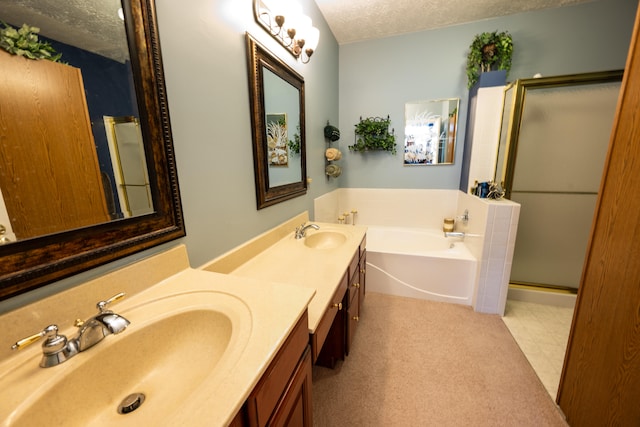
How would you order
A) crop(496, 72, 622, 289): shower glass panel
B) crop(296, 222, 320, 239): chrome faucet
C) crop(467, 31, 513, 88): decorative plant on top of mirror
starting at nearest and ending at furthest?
crop(296, 222, 320, 239): chrome faucet → crop(496, 72, 622, 289): shower glass panel → crop(467, 31, 513, 88): decorative plant on top of mirror

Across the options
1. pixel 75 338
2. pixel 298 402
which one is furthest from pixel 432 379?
pixel 75 338

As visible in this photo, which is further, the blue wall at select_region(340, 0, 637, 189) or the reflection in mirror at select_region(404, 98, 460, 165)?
the reflection in mirror at select_region(404, 98, 460, 165)

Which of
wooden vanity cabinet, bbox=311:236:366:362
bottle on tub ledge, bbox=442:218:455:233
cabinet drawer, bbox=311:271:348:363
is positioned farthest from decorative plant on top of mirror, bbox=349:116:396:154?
cabinet drawer, bbox=311:271:348:363

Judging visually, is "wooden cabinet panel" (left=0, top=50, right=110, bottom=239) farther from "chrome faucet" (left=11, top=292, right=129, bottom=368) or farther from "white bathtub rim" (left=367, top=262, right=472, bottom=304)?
"white bathtub rim" (left=367, top=262, right=472, bottom=304)

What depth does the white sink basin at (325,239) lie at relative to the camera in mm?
1756

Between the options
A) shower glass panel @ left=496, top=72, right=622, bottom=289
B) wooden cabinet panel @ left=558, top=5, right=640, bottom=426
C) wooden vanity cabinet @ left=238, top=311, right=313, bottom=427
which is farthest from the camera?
shower glass panel @ left=496, top=72, right=622, bottom=289

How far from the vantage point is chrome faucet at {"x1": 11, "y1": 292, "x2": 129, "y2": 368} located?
52 cm

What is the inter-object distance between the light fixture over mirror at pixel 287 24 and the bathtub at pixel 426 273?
5.88 feet

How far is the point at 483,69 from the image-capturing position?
2.26 meters

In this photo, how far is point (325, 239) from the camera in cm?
182

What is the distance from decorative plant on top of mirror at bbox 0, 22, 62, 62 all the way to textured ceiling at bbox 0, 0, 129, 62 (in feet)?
0.05

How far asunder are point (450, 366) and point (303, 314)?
136 cm

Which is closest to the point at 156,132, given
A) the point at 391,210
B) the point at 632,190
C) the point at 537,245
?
the point at 632,190

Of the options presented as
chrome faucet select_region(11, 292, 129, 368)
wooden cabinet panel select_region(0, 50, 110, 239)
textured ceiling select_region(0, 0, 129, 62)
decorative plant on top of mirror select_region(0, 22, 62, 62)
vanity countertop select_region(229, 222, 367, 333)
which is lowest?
vanity countertop select_region(229, 222, 367, 333)
